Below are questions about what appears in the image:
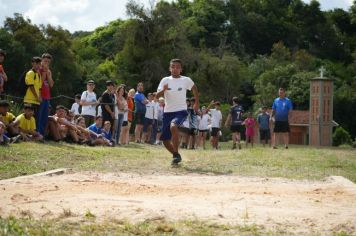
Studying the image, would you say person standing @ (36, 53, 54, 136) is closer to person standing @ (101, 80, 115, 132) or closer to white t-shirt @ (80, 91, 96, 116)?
person standing @ (101, 80, 115, 132)

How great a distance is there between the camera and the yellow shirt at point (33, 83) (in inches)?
582

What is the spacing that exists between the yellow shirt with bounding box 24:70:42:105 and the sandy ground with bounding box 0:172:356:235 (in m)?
6.02

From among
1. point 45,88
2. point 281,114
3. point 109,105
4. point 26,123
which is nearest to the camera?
point 26,123

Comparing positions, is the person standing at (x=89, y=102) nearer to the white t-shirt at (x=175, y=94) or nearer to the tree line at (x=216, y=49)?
the white t-shirt at (x=175, y=94)

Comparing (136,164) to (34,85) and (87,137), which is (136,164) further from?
(87,137)

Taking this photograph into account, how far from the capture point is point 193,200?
671 cm

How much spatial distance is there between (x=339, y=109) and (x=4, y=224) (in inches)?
2386

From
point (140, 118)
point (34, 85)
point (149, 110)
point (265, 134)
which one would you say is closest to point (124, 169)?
point (34, 85)

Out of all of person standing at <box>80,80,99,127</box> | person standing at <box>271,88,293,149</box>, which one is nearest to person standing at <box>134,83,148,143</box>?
person standing at <box>80,80,99,127</box>

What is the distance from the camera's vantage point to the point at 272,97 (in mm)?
62188

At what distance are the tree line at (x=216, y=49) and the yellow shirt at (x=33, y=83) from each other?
1008 inches

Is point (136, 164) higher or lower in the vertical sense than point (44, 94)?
lower

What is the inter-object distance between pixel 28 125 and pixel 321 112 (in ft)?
77.9

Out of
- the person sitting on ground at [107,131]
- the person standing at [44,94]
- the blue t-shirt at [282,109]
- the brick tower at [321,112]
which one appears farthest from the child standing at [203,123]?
the brick tower at [321,112]
